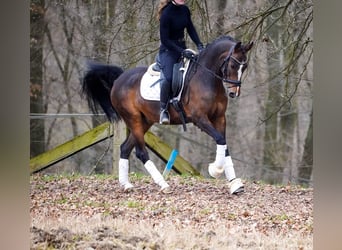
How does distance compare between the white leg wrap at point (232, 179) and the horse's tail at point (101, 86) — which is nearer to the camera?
the white leg wrap at point (232, 179)

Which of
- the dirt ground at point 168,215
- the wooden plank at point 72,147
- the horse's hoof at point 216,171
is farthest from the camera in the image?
the wooden plank at point 72,147

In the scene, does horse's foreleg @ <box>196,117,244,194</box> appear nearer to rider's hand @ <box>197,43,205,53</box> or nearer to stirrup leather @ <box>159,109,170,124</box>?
stirrup leather @ <box>159,109,170,124</box>

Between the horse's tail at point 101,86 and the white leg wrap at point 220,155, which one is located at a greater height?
the horse's tail at point 101,86

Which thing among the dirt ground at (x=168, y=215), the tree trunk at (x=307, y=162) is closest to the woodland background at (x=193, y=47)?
the tree trunk at (x=307, y=162)

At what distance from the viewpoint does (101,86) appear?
187 inches

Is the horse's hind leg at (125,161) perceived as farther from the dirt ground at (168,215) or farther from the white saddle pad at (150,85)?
the white saddle pad at (150,85)

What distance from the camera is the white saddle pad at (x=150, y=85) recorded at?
4.64 meters

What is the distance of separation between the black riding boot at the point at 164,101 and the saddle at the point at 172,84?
3 centimetres

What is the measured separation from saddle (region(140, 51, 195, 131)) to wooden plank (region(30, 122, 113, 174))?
1.14 ft

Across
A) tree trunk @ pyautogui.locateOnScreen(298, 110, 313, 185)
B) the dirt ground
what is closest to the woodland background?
tree trunk @ pyautogui.locateOnScreen(298, 110, 313, 185)

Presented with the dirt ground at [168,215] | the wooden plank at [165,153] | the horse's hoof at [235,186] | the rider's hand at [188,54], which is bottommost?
the dirt ground at [168,215]

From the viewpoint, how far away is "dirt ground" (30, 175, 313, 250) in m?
4.51
